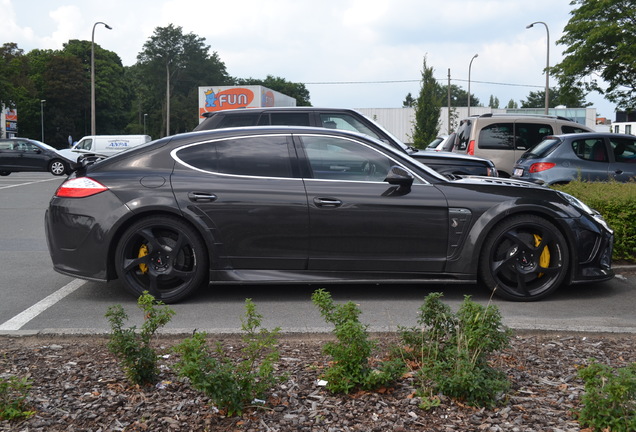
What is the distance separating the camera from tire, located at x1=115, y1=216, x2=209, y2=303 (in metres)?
6.11

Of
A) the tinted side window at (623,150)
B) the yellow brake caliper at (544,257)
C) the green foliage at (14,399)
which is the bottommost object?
the green foliage at (14,399)

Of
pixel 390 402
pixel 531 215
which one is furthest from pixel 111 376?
pixel 531 215

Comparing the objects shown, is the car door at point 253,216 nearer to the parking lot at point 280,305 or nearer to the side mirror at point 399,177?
the parking lot at point 280,305

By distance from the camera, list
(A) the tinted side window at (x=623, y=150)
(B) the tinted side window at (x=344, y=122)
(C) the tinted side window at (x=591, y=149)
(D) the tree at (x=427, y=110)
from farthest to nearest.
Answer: (D) the tree at (x=427, y=110), (A) the tinted side window at (x=623, y=150), (C) the tinted side window at (x=591, y=149), (B) the tinted side window at (x=344, y=122)

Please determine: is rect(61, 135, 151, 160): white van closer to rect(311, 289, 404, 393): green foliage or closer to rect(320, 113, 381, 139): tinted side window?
rect(320, 113, 381, 139): tinted side window

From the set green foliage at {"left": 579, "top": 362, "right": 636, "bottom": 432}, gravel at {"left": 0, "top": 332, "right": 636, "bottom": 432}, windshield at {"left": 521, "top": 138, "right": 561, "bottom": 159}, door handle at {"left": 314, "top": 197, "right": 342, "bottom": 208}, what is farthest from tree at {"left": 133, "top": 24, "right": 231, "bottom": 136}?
green foliage at {"left": 579, "top": 362, "right": 636, "bottom": 432}

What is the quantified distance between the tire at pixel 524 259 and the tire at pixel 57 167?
27.8 m

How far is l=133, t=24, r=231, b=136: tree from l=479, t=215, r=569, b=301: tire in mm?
96220

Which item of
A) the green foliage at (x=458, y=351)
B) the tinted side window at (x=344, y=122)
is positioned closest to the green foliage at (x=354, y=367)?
the green foliage at (x=458, y=351)

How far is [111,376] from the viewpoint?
3885 millimetres

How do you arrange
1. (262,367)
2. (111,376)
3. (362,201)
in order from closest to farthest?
(262,367) → (111,376) → (362,201)

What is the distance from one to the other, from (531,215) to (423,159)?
3.43 m

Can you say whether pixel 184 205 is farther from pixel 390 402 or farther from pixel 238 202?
pixel 390 402

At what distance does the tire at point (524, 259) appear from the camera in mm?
6207
